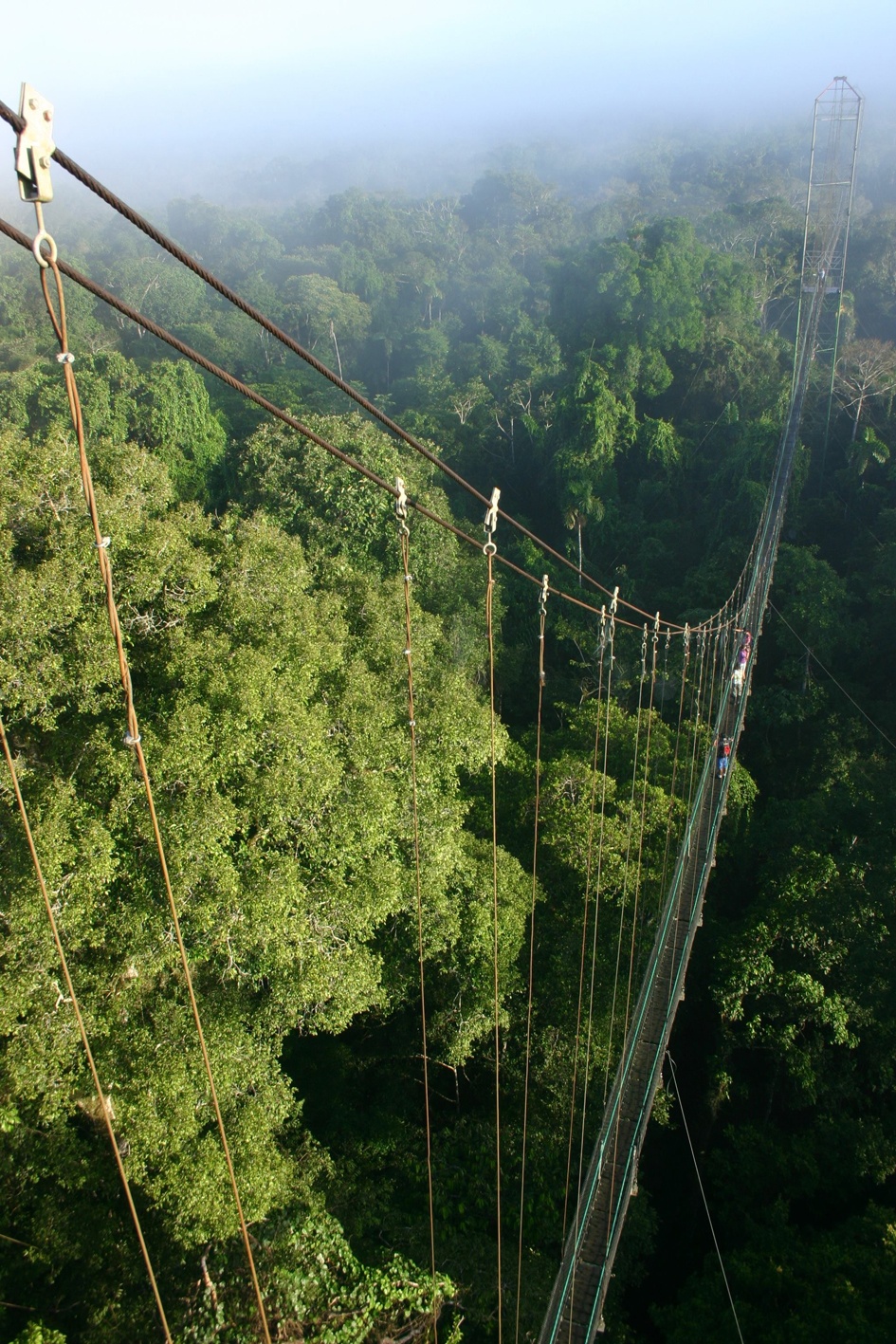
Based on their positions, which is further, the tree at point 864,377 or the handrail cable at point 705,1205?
the tree at point 864,377

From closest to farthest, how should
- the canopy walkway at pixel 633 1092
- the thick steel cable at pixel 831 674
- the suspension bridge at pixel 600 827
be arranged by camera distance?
1. the suspension bridge at pixel 600 827
2. the canopy walkway at pixel 633 1092
3. the thick steel cable at pixel 831 674

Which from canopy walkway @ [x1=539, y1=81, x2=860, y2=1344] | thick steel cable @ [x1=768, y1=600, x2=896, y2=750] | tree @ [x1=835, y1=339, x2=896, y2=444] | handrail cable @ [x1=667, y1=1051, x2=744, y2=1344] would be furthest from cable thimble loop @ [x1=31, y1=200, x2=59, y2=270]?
tree @ [x1=835, y1=339, x2=896, y2=444]

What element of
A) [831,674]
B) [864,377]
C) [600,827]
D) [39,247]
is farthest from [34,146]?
[864,377]

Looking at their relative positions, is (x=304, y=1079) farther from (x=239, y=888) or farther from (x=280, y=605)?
(x=280, y=605)

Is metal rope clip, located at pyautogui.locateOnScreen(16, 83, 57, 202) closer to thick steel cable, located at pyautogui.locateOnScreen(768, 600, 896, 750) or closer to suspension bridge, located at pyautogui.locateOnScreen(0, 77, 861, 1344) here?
suspension bridge, located at pyautogui.locateOnScreen(0, 77, 861, 1344)

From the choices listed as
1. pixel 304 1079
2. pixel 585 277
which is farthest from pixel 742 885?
pixel 585 277

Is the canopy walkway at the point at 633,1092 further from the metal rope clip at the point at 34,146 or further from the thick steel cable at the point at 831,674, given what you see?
Result: the metal rope clip at the point at 34,146

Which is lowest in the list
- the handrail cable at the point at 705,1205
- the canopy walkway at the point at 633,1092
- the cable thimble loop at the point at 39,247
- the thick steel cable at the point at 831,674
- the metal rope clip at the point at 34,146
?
the handrail cable at the point at 705,1205

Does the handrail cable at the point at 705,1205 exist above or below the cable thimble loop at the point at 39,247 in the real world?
below

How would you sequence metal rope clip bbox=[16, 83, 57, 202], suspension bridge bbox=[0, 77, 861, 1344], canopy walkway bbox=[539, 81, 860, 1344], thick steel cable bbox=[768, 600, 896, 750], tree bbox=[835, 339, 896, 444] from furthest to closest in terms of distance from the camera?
tree bbox=[835, 339, 896, 444]
thick steel cable bbox=[768, 600, 896, 750]
canopy walkway bbox=[539, 81, 860, 1344]
suspension bridge bbox=[0, 77, 861, 1344]
metal rope clip bbox=[16, 83, 57, 202]

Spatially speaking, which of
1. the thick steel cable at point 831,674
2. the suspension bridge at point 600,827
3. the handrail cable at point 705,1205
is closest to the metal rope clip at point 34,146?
the suspension bridge at point 600,827

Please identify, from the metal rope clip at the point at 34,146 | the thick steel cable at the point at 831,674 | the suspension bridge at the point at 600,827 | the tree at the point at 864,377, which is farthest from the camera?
the tree at the point at 864,377
